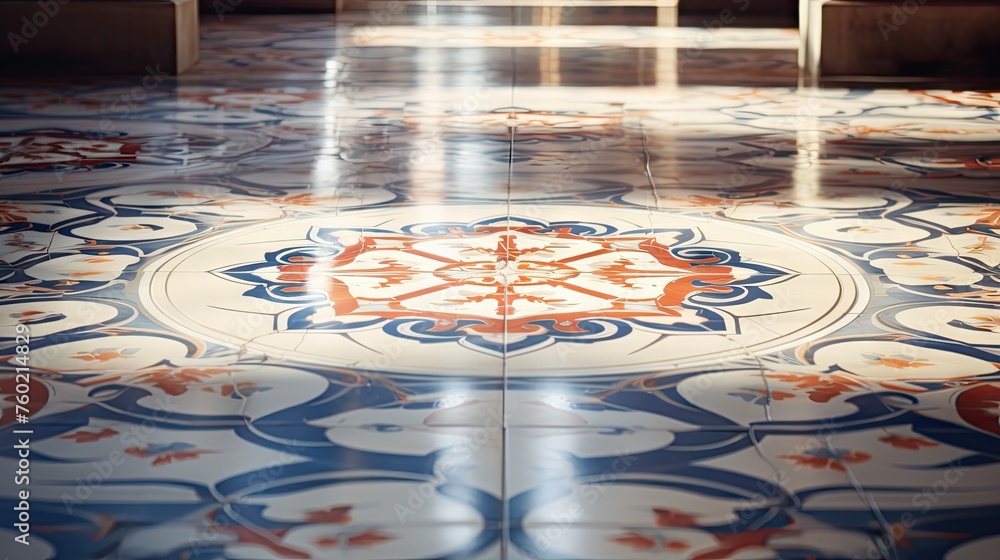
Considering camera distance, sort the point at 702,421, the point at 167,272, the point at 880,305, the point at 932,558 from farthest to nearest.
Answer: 1. the point at 167,272
2. the point at 880,305
3. the point at 702,421
4. the point at 932,558

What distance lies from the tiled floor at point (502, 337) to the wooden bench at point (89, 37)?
149 centimetres

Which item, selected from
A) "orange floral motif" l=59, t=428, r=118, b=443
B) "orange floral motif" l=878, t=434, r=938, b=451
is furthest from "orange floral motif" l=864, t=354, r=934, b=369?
"orange floral motif" l=59, t=428, r=118, b=443

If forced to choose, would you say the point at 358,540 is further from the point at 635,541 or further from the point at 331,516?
the point at 635,541

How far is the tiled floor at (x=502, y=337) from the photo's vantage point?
1453 mm

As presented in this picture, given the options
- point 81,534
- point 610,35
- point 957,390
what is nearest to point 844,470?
point 957,390

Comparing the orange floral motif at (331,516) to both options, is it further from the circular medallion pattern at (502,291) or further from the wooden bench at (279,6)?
the wooden bench at (279,6)

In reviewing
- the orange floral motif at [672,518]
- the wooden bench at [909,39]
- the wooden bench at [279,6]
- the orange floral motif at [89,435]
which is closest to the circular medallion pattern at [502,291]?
the orange floral motif at [89,435]

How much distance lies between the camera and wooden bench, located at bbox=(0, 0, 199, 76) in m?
5.88

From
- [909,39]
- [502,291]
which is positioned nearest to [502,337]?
[502,291]

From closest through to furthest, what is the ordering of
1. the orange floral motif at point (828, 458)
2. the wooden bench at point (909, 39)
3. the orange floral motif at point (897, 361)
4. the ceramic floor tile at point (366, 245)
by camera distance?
the orange floral motif at point (828, 458)
the orange floral motif at point (897, 361)
the ceramic floor tile at point (366, 245)
the wooden bench at point (909, 39)

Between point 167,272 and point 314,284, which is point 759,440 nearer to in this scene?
point 314,284

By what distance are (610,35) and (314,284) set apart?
5795 mm

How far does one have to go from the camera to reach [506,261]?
8.59 ft

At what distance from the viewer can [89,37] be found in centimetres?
591
